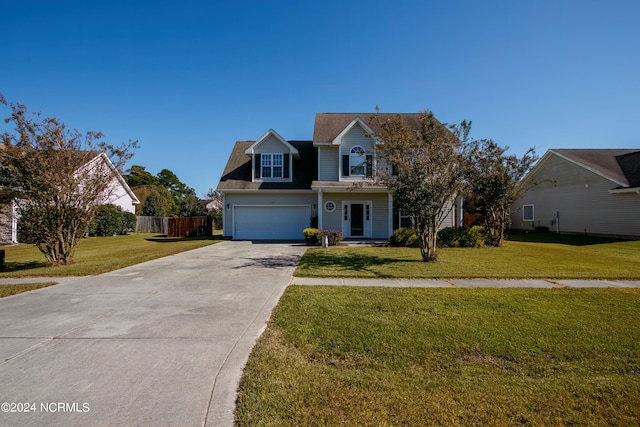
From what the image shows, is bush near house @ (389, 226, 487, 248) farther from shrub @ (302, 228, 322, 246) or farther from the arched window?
the arched window

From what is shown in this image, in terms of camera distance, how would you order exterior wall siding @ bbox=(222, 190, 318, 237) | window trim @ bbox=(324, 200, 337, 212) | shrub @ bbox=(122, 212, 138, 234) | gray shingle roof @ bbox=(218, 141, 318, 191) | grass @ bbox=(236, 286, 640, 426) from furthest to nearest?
1. shrub @ bbox=(122, 212, 138, 234)
2. exterior wall siding @ bbox=(222, 190, 318, 237)
3. gray shingle roof @ bbox=(218, 141, 318, 191)
4. window trim @ bbox=(324, 200, 337, 212)
5. grass @ bbox=(236, 286, 640, 426)

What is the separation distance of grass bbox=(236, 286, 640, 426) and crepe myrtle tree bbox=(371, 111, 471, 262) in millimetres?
4718

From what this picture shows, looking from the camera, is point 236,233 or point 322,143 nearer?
point 322,143

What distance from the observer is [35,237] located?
31.2 ft

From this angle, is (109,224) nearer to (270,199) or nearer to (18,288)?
(270,199)

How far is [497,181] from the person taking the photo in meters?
14.7

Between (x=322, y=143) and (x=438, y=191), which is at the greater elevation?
(x=322, y=143)

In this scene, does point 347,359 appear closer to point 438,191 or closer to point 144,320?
point 144,320

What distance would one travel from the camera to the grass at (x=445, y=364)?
8.53 feet

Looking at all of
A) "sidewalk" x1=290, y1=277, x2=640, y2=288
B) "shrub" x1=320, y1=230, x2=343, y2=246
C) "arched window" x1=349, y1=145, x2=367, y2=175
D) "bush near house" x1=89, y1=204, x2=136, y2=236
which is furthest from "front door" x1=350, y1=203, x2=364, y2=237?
"bush near house" x1=89, y1=204, x2=136, y2=236

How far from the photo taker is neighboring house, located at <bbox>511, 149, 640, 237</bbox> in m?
18.1

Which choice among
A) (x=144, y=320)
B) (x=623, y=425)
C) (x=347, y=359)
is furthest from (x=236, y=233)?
(x=623, y=425)

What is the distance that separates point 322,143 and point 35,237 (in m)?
13.6

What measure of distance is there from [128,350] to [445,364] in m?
3.84
